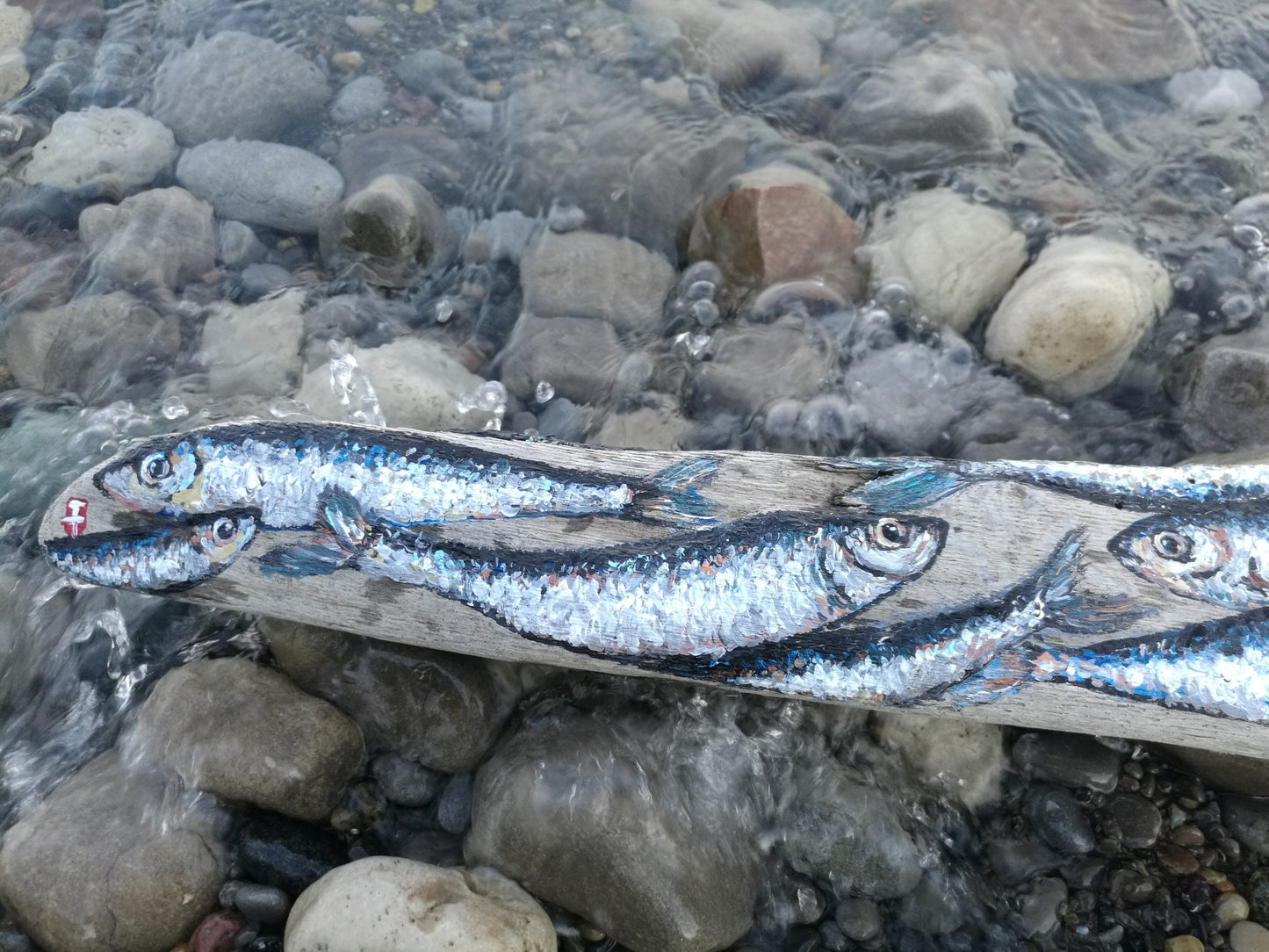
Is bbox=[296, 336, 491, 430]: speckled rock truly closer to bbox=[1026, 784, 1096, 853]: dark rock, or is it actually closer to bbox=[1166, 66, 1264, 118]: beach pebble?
bbox=[1026, 784, 1096, 853]: dark rock

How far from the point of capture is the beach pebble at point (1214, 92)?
5.02 meters

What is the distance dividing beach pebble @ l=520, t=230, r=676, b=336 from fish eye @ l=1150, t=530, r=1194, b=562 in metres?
2.48

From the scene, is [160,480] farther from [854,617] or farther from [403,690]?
[854,617]

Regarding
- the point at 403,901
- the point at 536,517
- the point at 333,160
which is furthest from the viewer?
the point at 333,160

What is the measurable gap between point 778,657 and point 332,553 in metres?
1.50

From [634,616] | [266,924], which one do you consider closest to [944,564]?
[634,616]

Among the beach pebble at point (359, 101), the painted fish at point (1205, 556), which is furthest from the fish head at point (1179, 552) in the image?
the beach pebble at point (359, 101)

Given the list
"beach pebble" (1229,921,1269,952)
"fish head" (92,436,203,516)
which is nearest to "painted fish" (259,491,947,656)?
"fish head" (92,436,203,516)

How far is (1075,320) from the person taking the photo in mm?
3926

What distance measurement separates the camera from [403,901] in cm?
269

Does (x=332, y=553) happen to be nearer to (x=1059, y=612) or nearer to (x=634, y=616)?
(x=634, y=616)

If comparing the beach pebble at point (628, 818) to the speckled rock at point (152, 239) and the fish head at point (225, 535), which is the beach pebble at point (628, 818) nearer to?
the fish head at point (225, 535)

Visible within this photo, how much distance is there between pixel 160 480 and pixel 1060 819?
3329 mm
